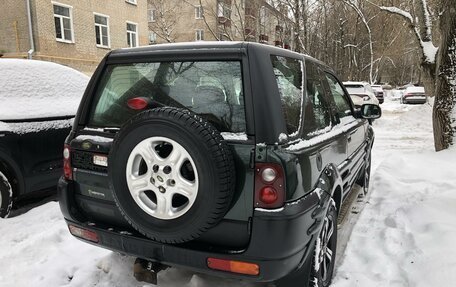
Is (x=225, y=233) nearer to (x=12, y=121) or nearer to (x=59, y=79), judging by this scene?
(x=12, y=121)

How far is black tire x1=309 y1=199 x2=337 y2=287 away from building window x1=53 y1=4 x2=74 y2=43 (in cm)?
1903

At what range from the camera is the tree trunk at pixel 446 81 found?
600 centimetres

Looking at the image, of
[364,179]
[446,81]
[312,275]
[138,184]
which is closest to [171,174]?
[138,184]

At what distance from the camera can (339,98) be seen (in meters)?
3.87

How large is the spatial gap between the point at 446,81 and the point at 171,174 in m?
5.84

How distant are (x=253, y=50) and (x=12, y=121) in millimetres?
3055

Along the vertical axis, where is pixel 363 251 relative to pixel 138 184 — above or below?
below

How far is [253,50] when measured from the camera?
2180mm

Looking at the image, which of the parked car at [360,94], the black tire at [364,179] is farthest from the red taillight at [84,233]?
the parked car at [360,94]

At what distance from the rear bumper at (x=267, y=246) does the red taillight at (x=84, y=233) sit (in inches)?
7.6

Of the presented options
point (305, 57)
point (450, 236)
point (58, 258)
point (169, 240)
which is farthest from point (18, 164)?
point (450, 236)

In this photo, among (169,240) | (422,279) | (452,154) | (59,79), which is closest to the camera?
(169,240)

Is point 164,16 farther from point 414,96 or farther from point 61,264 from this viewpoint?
point 61,264

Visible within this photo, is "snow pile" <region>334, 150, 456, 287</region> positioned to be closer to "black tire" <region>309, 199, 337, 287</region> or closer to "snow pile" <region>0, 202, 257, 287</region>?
"black tire" <region>309, 199, 337, 287</region>
